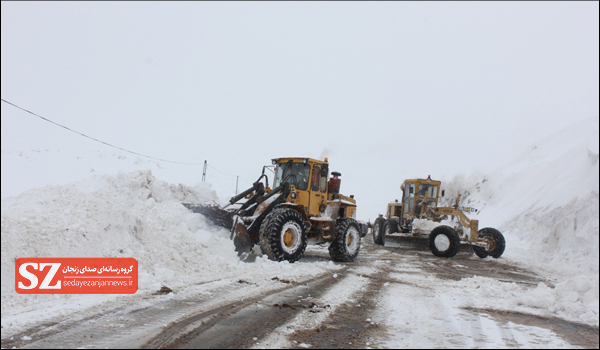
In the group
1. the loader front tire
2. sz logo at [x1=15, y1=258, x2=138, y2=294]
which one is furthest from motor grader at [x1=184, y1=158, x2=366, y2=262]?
sz logo at [x1=15, y1=258, x2=138, y2=294]

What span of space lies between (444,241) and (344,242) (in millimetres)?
4343

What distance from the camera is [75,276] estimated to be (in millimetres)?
5566

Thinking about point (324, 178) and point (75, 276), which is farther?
point (324, 178)

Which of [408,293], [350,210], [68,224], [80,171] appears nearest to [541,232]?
[350,210]

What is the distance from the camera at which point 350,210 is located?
1153 centimetres

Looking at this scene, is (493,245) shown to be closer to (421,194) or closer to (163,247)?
(421,194)

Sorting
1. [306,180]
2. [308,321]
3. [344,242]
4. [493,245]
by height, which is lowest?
[308,321]

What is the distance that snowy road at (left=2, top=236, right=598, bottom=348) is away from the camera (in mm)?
3812

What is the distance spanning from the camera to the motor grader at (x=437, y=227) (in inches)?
508

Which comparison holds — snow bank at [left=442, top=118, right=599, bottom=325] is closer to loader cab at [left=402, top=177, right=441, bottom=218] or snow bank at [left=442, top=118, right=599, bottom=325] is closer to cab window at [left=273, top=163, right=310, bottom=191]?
loader cab at [left=402, top=177, right=441, bottom=218]

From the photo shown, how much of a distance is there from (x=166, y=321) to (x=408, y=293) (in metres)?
3.80

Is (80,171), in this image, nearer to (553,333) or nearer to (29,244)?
(29,244)

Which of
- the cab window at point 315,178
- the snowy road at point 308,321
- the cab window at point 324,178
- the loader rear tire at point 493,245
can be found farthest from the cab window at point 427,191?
the snowy road at point 308,321

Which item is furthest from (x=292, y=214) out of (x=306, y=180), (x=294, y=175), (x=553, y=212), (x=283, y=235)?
(x=553, y=212)
